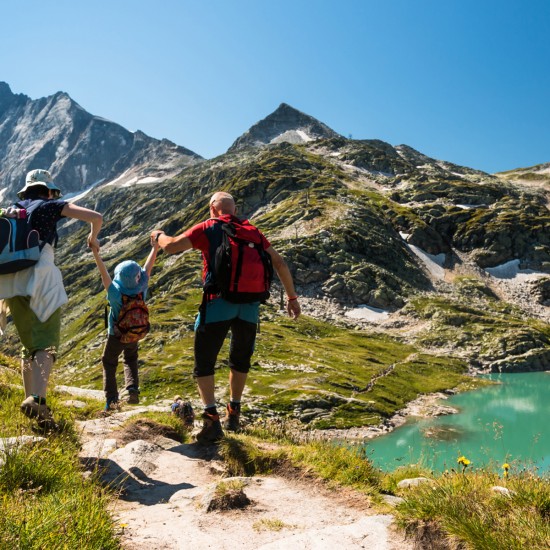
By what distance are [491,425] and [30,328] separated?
4131 cm

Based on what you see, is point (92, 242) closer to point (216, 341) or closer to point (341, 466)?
point (216, 341)

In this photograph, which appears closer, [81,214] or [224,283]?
[81,214]

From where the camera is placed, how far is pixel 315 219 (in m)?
135

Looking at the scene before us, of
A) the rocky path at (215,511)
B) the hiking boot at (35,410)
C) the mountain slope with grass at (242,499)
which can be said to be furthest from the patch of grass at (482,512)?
the hiking boot at (35,410)

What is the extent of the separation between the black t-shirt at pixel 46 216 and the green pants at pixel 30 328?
3.12ft

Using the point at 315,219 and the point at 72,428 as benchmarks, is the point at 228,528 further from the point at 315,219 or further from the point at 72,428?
the point at 315,219

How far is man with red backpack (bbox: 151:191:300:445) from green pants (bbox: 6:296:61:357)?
2062 mm

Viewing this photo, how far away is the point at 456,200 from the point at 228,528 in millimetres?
188286

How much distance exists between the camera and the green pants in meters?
6.20

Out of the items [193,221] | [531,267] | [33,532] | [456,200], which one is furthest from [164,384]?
[456,200]

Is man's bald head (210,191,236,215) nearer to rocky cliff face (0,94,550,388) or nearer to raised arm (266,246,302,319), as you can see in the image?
raised arm (266,246,302,319)

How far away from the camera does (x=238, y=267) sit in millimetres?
6859

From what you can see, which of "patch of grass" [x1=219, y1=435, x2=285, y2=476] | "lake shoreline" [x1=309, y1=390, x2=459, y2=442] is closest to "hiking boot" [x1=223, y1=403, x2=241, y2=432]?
"patch of grass" [x1=219, y1=435, x2=285, y2=476]

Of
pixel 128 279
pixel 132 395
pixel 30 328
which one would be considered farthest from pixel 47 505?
pixel 132 395
